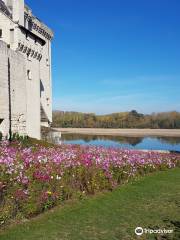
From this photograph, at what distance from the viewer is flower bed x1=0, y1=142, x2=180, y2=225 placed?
684 centimetres

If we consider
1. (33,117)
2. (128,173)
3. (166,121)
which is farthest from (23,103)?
(166,121)

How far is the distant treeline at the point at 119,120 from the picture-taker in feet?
356

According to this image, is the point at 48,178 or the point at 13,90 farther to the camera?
the point at 13,90

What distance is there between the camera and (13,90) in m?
21.4

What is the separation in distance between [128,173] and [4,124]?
974 cm

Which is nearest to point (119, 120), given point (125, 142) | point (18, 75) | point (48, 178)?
point (125, 142)

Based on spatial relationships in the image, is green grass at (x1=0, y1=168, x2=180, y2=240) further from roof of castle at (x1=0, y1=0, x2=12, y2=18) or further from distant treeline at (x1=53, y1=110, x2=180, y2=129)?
distant treeline at (x1=53, y1=110, x2=180, y2=129)

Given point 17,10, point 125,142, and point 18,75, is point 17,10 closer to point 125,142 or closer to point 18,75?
point 18,75

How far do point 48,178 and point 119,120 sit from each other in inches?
4412

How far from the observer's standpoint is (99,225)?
21.6 feet

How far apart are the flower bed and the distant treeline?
9553 cm

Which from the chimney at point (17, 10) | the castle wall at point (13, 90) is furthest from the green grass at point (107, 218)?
the chimney at point (17, 10)

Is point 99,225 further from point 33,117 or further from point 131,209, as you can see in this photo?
point 33,117

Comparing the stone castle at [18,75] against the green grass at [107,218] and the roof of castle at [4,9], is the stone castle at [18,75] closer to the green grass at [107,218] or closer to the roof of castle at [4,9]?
the roof of castle at [4,9]
